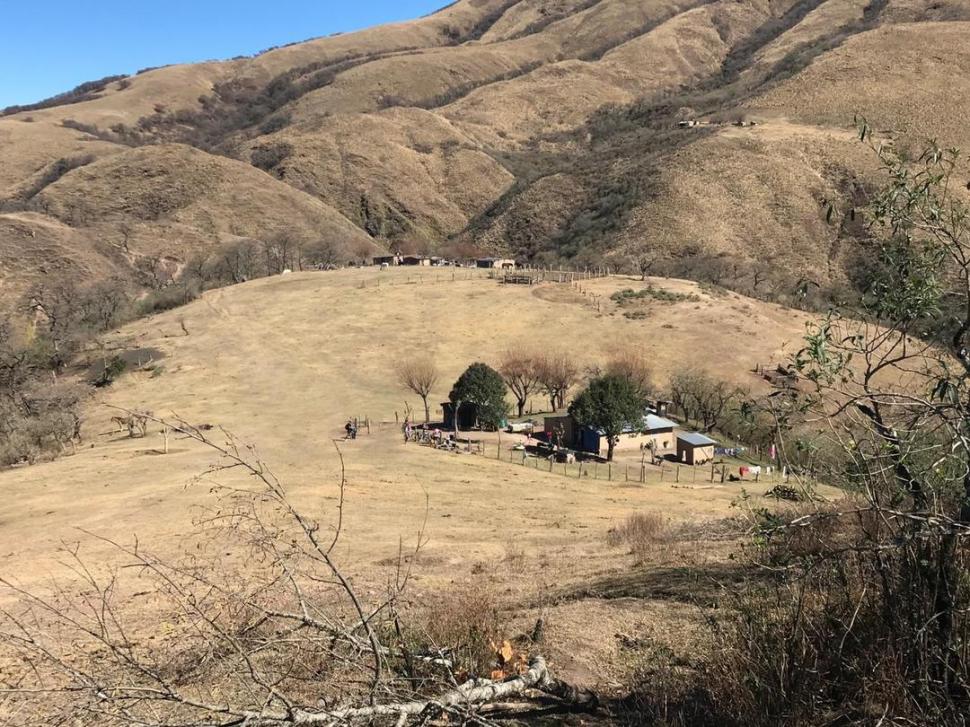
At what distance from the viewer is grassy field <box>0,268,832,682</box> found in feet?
37.4

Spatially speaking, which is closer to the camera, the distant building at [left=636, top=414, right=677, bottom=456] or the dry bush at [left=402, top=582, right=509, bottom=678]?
the dry bush at [left=402, top=582, right=509, bottom=678]

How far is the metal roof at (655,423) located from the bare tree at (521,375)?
316 inches

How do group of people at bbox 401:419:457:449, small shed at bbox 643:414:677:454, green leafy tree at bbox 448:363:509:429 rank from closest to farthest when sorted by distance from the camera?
1. group of people at bbox 401:419:457:449
2. small shed at bbox 643:414:677:454
3. green leafy tree at bbox 448:363:509:429

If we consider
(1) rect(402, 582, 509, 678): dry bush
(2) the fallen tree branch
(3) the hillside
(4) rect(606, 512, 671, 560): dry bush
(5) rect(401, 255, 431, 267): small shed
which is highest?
(3) the hillside

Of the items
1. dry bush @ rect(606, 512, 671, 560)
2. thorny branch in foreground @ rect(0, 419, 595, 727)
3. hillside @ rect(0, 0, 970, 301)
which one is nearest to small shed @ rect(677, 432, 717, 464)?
dry bush @ rect(606, 512, 671, 560)

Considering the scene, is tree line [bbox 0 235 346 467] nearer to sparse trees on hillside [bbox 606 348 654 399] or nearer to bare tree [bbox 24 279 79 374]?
bare tree [bbox 24 279 79 374]

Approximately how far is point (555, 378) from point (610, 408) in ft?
34.0

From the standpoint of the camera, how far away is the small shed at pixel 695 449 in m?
32.1

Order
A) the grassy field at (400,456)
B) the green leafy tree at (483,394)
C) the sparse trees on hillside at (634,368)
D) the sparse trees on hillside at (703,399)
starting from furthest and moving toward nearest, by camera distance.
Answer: the sparse trees on hillside at (634,368) < the sparse trees on hillside at (703,399) < the green leafy tree at (483,394) < the grassy field at (400,456)

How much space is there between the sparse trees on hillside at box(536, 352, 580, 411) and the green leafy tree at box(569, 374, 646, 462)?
8.64 m

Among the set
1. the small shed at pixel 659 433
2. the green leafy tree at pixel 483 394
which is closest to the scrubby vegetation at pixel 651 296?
the small shed at pixel 659 433

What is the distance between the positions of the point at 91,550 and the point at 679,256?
71359 millimetres

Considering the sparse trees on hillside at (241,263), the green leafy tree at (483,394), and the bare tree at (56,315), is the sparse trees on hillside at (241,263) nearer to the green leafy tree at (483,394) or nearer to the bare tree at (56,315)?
the bare tree at (56,315)

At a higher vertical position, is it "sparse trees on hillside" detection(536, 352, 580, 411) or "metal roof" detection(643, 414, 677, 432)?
"sparse trees on hillside" detection(536, 352, 580, 411)
